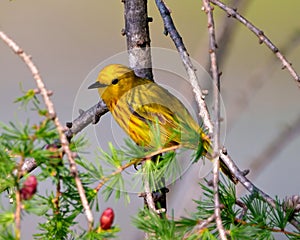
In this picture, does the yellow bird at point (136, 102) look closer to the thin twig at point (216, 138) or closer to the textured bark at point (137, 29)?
the textured bark at point (137, 29)

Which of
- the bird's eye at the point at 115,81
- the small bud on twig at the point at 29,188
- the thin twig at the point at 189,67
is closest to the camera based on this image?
the small bud on twig at the point at 29,188

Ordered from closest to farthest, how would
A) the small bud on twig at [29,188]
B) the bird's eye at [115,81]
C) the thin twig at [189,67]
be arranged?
the small bud on twig at [29,188], the thin twig at [189,67], the bird's eye at [115,81]

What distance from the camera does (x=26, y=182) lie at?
1.59ft

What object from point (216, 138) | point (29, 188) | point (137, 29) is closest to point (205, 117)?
point (216, 138)

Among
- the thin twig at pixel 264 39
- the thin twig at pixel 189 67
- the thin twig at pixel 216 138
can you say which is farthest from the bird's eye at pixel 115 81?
the thin twig at pixel 216 138

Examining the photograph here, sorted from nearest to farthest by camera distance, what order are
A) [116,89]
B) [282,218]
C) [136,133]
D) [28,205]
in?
1. [28,205]
2. [282,218]
3. [136,133]
4. [116,89]

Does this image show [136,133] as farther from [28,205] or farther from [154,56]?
[28,205]

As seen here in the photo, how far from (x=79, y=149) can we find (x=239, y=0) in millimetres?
501

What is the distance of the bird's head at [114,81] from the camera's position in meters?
0.96

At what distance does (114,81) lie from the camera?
993 millimetres

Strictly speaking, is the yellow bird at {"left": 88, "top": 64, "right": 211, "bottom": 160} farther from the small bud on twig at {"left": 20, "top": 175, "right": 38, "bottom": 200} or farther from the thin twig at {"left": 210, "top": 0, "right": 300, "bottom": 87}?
the small bud on twig at {"left": 20, "top": 175, "right": 38, "bottom": 200}

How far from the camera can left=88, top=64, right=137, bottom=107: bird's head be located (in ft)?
3.15

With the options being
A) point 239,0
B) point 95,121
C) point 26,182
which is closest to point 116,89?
point 95,121

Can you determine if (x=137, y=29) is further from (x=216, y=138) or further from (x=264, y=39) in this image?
(x=216, y=138)
